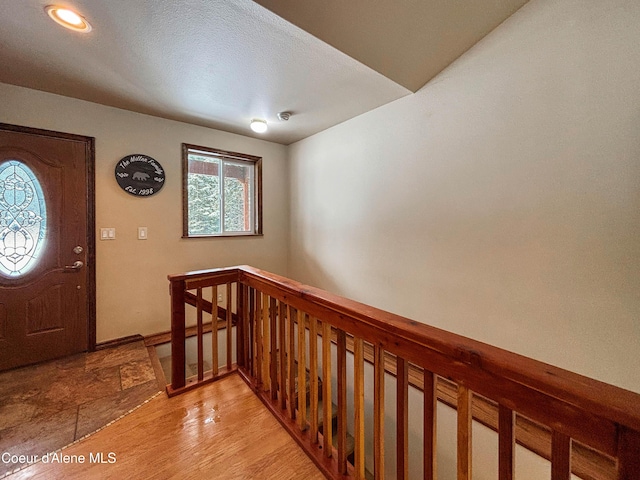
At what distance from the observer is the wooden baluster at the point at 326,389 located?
1.23m

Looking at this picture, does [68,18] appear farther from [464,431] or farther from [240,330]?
[464,431]

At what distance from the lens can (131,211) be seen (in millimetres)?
2662

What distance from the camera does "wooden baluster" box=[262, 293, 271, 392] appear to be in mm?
1663

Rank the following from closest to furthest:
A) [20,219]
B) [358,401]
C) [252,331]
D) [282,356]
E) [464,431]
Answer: [464,431] → [358,401] → [282,356] → [252,331] → [20,219]

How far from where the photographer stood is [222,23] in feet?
4.97

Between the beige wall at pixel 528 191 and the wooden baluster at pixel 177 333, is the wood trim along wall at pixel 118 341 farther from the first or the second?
the beige wall at pixel 528 191

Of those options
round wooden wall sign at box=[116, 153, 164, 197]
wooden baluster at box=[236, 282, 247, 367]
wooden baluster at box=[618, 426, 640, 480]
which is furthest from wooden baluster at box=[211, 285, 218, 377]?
wooden baluster at box=[618, 426, 640, 480]

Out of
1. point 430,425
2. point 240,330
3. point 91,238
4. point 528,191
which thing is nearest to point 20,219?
point 91,238

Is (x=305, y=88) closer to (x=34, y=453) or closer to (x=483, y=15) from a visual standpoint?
(x=483, y=15)

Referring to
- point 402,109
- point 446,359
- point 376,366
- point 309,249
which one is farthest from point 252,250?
point 446,359

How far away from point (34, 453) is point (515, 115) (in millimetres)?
3393

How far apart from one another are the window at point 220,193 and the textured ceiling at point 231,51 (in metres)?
0.78

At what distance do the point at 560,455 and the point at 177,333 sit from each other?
1.90 m

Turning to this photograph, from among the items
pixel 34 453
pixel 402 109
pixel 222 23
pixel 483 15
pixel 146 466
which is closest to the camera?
pixel 146 466
